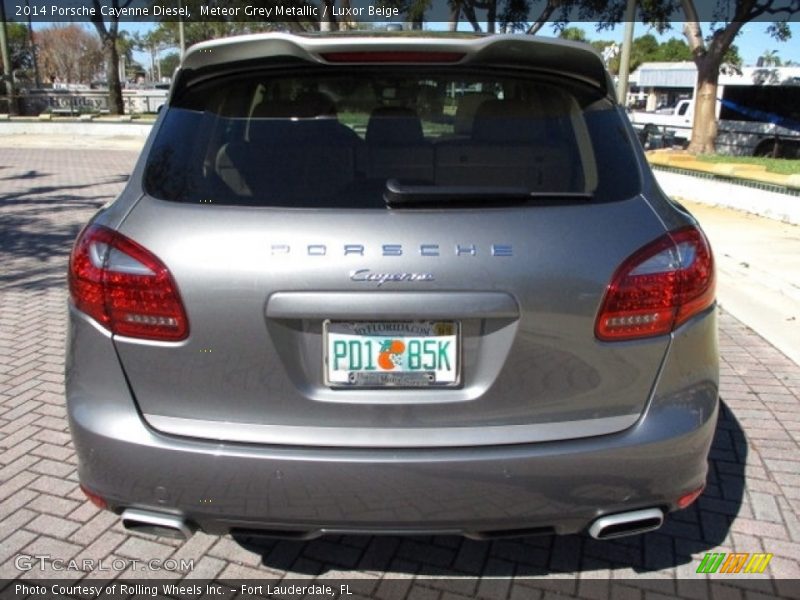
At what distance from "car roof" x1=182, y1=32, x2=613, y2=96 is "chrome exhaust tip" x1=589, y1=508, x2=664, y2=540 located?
137cm

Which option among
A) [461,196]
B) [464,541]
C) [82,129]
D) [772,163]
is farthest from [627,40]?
[82,129]

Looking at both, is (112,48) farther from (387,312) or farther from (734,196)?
(387,312)

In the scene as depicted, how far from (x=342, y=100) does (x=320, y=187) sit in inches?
19.9

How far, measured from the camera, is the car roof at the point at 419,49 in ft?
6.88

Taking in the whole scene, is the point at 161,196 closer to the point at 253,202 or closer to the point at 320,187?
the point at 253,202

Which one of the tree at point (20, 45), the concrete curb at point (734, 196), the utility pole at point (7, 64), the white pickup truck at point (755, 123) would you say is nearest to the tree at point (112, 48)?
the utility pole at point (7, 64)

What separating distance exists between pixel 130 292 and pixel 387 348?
73cm

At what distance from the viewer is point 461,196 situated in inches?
77.9

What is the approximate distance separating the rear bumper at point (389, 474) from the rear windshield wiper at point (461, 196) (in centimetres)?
56

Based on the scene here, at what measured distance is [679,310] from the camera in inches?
79.7

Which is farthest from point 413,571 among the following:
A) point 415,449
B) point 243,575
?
point 415,449

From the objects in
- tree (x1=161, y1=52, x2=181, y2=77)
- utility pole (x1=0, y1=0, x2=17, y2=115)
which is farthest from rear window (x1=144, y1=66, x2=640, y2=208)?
tree (x1=161, y1=52, x2=181, y2=77)

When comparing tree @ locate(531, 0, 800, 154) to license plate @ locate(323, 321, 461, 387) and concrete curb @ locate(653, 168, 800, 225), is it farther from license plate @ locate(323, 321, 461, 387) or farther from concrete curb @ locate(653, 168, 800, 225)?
license plate @ locate(323, 321, 461, 387)

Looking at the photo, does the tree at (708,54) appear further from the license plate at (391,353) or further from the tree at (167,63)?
the tree at (167,63)
